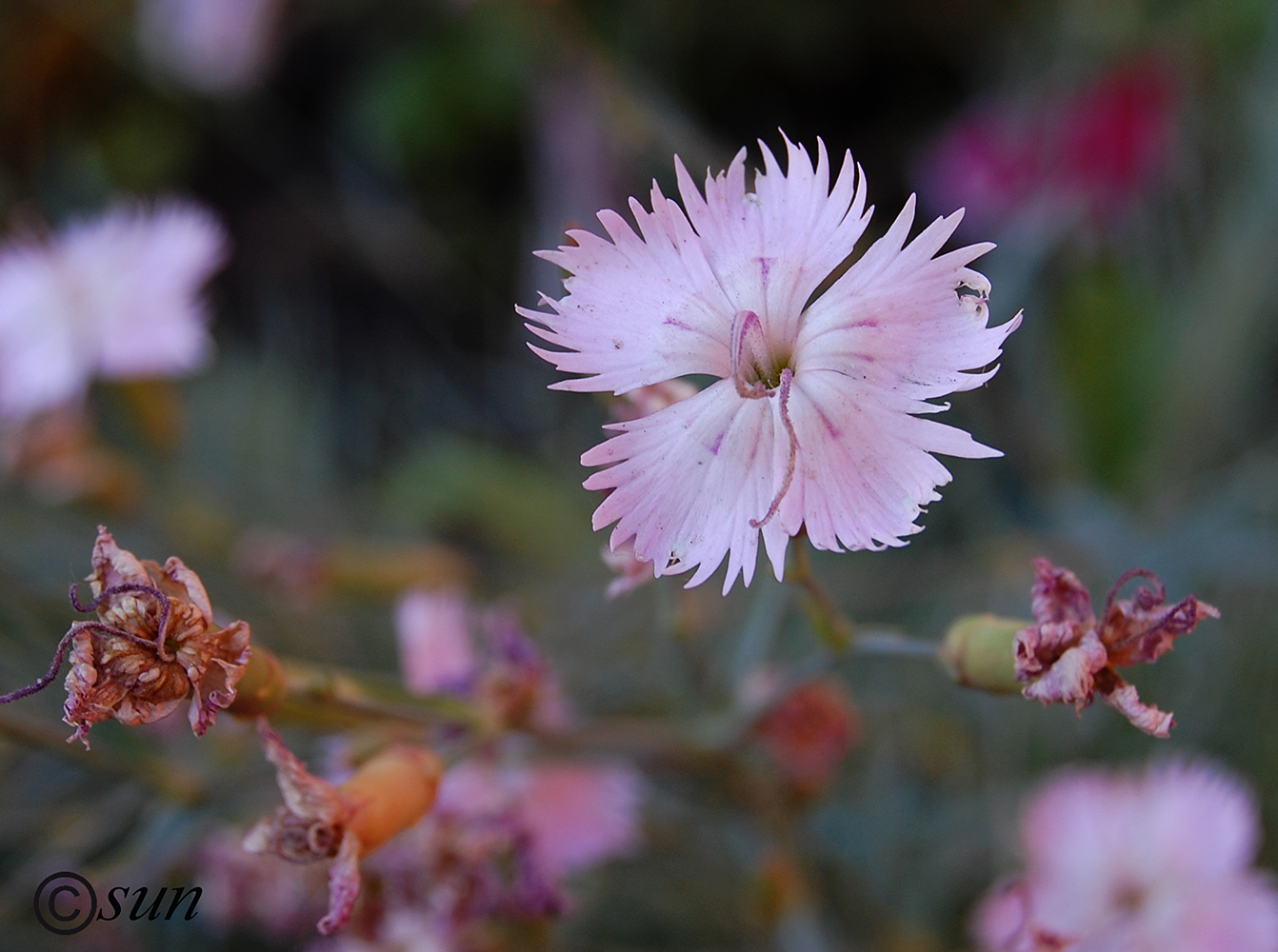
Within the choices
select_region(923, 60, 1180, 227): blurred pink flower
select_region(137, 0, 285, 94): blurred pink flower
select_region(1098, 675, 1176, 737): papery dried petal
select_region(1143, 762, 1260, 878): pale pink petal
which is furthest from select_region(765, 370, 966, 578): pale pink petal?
select_region(137, 0, 285, 94): blurred pink flower

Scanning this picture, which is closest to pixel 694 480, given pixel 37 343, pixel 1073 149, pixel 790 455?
pixel 790 455

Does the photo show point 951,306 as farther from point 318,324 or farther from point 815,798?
point 318,324

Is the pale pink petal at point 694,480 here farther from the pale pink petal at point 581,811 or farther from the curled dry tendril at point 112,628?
the pale pink petal at point 581,811

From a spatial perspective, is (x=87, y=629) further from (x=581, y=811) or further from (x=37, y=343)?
(x=37, y=343)

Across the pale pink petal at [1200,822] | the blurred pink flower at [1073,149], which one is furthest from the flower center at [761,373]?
the blurred pink flower at [1073,149]

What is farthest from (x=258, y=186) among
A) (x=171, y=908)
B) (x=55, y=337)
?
(x=171, y=908)

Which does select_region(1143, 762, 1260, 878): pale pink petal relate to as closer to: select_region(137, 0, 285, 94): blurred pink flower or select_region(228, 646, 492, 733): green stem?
select_region(228, 646, 492, 733): green stem
